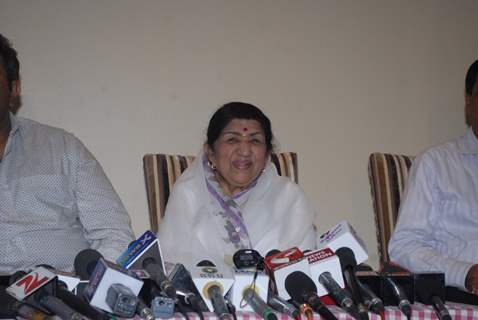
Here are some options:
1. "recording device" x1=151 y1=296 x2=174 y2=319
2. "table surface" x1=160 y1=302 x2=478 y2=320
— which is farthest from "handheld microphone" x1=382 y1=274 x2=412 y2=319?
"recording device" x1=151 y1=296 x2=174 y2=319

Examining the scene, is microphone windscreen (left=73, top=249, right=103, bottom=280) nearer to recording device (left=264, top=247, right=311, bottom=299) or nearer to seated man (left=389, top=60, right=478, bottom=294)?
recording device (left=264, top=247, right=311, bottom=299)

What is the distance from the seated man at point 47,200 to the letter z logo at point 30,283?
0.91m

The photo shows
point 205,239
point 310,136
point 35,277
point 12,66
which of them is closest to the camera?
point 35,277

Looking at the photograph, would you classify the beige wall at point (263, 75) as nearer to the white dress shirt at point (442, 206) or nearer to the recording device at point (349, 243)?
the white dress shirt at point (442, 206)

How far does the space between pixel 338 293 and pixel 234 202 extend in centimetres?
134

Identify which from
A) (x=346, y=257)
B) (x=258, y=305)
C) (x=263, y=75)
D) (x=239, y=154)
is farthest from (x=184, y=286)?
(x=263, y=75)

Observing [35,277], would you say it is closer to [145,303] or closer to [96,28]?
[145,303]

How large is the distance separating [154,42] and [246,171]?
0.91 metres

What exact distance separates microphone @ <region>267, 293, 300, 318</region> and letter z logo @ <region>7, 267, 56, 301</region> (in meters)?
0.50

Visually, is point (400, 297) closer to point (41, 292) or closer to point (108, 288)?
point (108, 288)

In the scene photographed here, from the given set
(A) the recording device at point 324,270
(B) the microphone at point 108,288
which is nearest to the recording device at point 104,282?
(B) the microphone at point 108,288

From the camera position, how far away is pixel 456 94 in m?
3.61

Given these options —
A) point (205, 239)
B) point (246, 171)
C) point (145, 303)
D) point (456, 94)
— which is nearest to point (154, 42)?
point (246, 171)

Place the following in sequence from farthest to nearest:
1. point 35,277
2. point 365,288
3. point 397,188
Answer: point 397,188
point 365,288
point 35,277
